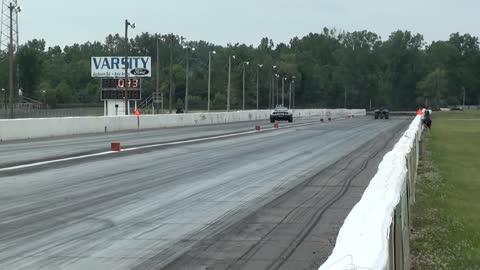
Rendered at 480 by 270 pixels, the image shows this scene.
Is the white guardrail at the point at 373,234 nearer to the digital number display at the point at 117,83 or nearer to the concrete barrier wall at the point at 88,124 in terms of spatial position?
the concrete barrier wall at the point at 88,124

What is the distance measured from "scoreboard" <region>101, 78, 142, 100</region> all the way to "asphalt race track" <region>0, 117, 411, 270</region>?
4993 centimetres

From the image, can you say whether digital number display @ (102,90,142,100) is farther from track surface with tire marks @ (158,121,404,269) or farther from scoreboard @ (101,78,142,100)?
track surface with tire marks @ (158,121,404,269)

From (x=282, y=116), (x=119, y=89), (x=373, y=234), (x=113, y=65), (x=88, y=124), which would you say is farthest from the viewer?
(x=113, y=65)

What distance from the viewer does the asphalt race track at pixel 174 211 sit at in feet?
23.9

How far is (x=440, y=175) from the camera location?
1695 centimetres

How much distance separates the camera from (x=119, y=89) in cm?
7081

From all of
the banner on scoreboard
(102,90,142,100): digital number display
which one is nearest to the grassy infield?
(102,90,142,100): digital number display

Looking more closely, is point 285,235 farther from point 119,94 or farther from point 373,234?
point 119,94

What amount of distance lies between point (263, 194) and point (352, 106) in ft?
613

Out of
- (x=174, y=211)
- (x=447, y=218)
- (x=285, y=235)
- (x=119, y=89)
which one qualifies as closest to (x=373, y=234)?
(x=285, y=235)

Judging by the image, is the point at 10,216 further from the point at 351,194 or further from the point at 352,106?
the point at 352,106

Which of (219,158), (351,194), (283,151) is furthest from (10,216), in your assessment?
(283,151)

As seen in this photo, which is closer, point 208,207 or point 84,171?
point 208,207

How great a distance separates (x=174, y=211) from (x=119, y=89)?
Result: 61921mm
